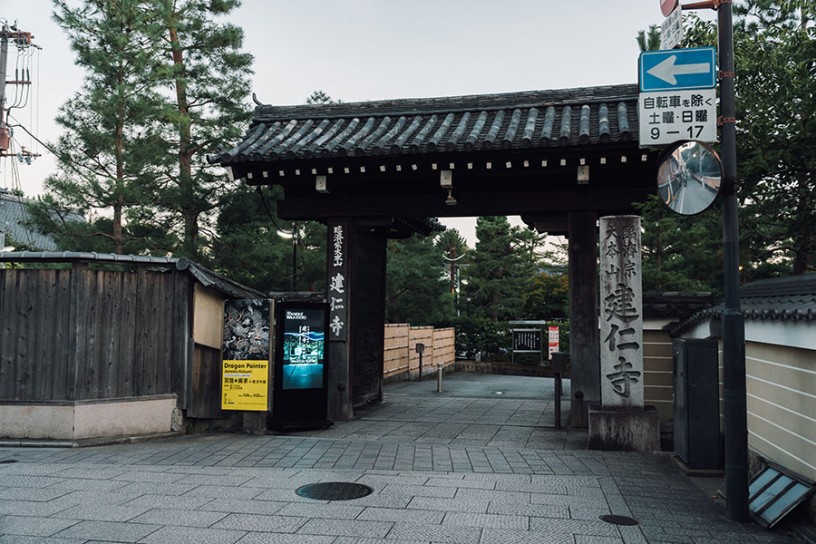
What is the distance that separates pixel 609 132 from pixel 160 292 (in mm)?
7787

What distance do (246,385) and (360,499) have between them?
4.49 meters

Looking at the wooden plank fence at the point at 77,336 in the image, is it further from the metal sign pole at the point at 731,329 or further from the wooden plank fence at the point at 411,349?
the wooden plank fence at the point at 411,349

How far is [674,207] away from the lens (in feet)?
20.0

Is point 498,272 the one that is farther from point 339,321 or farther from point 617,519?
point 617,519

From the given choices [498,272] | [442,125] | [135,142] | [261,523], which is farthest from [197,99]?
[498,272]

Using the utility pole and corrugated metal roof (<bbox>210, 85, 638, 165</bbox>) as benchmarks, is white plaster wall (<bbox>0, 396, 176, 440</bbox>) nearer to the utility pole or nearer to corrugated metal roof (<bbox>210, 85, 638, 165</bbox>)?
corrugated metal roof (<bbox>210, 85, 638, 165</bbox>)

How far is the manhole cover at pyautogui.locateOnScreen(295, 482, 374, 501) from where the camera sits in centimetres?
666

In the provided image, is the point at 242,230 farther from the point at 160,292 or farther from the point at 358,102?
the point at 160,292

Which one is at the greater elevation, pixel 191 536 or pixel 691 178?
pixel 691 178

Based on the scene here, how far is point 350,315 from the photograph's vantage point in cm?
1266

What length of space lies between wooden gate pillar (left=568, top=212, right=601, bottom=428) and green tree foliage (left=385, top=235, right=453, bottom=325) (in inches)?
530

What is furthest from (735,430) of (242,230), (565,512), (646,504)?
(242,230)

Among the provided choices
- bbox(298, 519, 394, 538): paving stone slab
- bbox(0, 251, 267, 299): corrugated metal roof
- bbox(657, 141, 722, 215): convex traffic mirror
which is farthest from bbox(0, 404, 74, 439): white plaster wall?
bbox(657, 141, 722, 215): convex traffic mirror

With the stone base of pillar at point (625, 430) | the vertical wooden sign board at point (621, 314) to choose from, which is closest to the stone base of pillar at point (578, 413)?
the vertical wooden sign board at point (621, 314)
